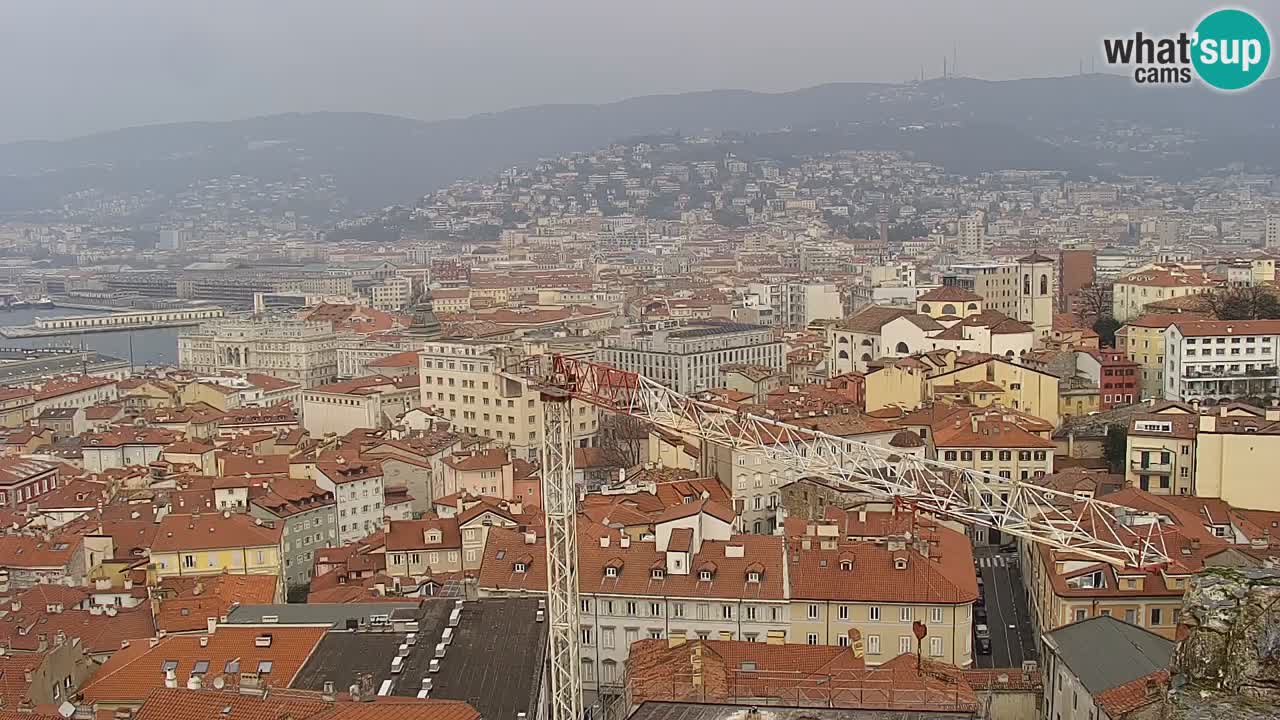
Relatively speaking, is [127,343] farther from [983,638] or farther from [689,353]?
[983,638]

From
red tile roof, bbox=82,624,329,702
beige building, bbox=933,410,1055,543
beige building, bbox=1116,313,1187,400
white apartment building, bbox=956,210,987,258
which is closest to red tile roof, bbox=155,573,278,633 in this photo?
red tile roof, bbox=82,624,329,702

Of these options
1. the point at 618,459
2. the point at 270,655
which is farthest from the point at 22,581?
the point at 618,459

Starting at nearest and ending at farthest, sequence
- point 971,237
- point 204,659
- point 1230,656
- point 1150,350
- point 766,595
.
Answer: point 1230,656 → point 204,659 → point 766,595 → point 1150,350 → point 971,237

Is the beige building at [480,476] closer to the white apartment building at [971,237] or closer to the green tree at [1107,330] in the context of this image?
the green tree at [1107,330]

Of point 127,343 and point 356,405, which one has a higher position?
point 356,405

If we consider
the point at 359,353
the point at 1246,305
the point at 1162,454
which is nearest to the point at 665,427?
the point at 1162,454

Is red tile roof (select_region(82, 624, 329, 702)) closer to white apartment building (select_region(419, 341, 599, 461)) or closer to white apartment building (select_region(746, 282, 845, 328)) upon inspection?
white apartment building (select_region(419, 341, 599, 461))

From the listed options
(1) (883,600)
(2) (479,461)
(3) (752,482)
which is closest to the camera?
(1) (883,600)

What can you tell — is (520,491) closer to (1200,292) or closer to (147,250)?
(1200,292)
